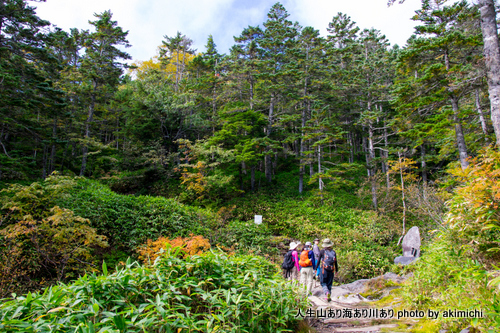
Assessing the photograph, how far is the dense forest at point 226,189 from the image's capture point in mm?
2568

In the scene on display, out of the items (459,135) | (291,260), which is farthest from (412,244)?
(291,260)

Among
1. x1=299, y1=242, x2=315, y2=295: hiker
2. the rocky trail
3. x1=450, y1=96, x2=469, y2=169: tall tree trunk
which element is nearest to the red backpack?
x1=299, y1=242, x2=315, y2=295: hiker

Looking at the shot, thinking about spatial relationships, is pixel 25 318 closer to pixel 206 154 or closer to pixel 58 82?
pixel 206 154

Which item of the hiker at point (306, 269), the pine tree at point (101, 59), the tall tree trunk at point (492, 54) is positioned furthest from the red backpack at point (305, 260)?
the pine tree at point (101, 59)

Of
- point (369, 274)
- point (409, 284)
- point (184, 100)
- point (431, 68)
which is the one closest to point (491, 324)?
point (409, 284)

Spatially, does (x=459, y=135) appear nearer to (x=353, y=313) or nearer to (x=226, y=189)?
(x=353, y=313)

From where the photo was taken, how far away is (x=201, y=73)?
22.7 meters

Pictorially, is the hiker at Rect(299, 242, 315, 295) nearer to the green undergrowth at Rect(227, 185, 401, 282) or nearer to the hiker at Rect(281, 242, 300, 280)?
the hiker at Rect(281, 242, 300, 280)

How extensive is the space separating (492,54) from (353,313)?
656 cm

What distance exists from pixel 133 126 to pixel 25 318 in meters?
17.8

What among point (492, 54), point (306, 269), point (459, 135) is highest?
point (492, 54)

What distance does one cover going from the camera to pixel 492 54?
561 centimetres

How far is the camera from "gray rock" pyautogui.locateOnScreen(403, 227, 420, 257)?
841 centimetres

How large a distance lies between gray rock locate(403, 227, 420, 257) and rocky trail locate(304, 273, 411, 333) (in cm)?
352
